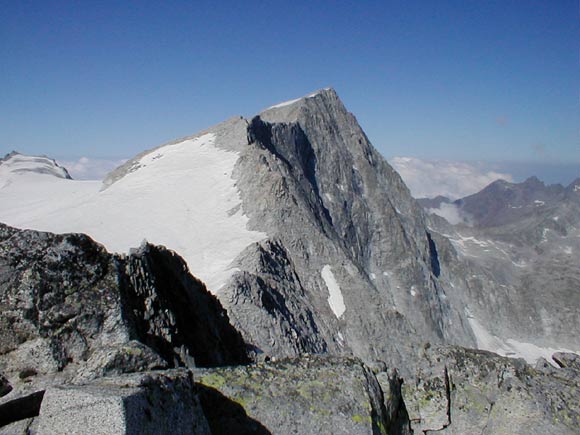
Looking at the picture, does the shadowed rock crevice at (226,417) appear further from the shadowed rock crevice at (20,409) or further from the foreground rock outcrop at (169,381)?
the shadowed rock crevice at (20,409)

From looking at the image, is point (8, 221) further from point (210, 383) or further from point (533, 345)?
point (533, 345)

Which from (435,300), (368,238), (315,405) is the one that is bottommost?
(435,300)

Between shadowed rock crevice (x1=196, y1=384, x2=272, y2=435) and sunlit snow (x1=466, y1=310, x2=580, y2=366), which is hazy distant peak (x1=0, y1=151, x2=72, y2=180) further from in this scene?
sunlit snow (x1=466, y1=310, x2=580, y2=366)

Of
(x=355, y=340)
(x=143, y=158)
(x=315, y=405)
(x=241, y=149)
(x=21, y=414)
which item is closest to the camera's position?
(x=21, y=414)

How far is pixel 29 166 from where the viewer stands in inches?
4033

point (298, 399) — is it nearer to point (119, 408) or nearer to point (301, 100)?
point (119, 408)

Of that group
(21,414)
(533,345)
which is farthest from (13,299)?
(533,345)

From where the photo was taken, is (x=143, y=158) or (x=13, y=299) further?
(x=143, y=158)

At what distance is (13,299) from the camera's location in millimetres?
6809

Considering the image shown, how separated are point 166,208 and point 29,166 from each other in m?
63.5

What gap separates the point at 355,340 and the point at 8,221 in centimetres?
4490

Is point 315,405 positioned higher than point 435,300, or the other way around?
point 315,405

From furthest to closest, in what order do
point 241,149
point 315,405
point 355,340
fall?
point 241,149
point 355,340
point 315,405

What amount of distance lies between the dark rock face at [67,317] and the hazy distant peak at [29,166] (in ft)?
329
